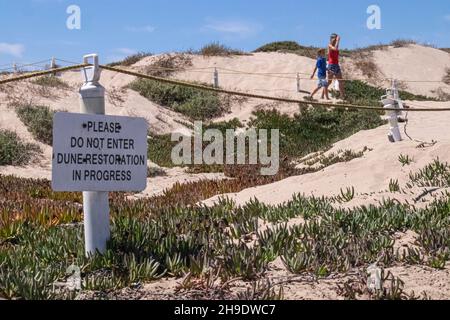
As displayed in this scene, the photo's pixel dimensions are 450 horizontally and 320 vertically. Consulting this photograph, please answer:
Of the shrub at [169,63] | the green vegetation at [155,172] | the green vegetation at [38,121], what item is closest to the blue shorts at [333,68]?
the green vegetation at [155,172]

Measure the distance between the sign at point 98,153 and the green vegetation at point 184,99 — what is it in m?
20.9

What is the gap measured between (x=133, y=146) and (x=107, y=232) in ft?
2.53

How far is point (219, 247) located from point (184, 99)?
23.6 metres

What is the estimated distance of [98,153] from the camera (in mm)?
5664

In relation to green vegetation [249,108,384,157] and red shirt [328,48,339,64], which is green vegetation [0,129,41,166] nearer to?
green vegetation [249,108,384,157]

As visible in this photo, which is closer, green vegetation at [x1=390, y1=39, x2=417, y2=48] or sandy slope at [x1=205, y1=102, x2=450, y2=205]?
sandy slope at [x1=205, y1=102, x2=450, y2=205]

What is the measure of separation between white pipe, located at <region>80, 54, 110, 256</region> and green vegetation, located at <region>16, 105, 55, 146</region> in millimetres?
15407

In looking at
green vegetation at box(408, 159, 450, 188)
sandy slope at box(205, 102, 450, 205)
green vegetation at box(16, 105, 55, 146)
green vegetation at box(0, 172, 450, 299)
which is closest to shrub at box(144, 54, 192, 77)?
green vegetation at box(16, 105, 55, 146)

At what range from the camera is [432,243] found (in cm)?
564

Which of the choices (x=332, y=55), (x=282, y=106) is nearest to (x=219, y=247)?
(x=332, y=55)

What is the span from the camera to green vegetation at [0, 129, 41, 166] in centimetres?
1833

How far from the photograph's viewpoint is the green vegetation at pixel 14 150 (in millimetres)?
18328

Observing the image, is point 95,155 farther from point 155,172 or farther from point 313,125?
point 313,125

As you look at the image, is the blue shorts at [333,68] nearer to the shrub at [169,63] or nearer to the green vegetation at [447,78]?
the shrub at [169,63]
